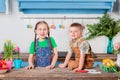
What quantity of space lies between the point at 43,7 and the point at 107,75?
167 cm

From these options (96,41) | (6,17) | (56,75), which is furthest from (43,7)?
(56,75)

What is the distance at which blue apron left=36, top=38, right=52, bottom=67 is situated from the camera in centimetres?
261

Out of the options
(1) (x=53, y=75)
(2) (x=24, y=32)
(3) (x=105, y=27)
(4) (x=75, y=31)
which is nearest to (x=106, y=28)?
(3) (x=105, y=27)

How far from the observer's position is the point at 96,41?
3.76m

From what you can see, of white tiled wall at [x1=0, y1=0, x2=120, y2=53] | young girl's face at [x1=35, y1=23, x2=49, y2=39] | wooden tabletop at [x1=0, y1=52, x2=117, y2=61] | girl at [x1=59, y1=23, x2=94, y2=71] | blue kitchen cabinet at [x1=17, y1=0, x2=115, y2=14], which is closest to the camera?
girl at [x1=59, y1=23, x2=94, y2=71]

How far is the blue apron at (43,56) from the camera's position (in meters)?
2.61

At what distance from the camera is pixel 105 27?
11.8ft

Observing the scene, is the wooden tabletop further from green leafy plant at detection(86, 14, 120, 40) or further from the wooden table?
the wooden table

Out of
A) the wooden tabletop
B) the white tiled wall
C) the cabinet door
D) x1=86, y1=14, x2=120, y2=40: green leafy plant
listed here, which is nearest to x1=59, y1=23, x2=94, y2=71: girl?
the wooden tabletop

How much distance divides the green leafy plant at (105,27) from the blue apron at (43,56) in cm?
110

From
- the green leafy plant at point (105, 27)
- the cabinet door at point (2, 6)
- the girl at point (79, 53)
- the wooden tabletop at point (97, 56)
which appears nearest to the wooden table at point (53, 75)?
the girl at point (79, 53)

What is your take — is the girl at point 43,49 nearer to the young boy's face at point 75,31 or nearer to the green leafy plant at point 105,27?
the young boy's face at point 75,31

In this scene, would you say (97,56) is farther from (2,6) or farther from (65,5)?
(2,6)

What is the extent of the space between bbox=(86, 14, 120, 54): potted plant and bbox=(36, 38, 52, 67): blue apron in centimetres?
110
